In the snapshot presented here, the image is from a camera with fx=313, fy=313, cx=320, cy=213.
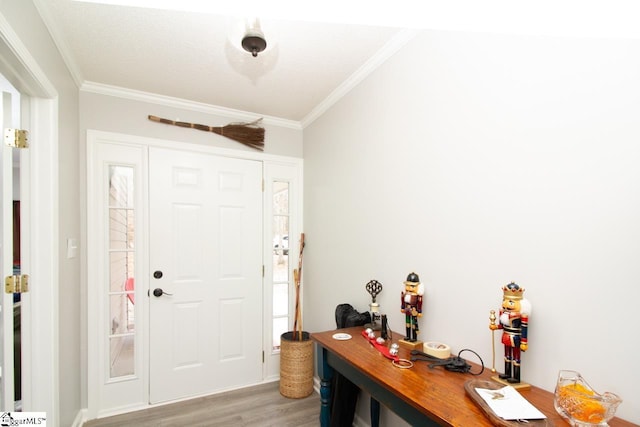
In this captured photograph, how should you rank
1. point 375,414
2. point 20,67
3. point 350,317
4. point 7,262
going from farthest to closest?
point 350,317, point 375,414, point 7,262, point 20,67

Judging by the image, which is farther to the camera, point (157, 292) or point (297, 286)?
point (297, 286)

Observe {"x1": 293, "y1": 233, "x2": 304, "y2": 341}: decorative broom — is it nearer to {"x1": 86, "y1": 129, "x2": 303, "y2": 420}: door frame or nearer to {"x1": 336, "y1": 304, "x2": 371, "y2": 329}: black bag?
{"x1": 336, "y1": 304, "x2": 371, "y2": 329}: black bag

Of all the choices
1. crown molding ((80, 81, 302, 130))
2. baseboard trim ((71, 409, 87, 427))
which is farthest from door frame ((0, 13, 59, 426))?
crown molding ((80, 81, 302, 130))

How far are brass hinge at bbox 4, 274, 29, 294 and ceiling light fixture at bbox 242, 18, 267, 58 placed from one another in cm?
166

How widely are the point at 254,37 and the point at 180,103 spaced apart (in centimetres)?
160

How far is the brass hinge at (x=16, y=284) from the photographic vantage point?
157 cm

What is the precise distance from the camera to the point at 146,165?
8.63 ft

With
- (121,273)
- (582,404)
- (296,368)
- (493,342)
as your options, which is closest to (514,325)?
(493,342)

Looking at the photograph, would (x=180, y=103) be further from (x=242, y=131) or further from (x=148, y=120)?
(x=242, y=131)

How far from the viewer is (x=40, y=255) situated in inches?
67.7

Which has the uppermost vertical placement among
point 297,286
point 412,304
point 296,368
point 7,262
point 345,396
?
point 7,262

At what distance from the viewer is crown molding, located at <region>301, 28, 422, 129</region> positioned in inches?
73.0

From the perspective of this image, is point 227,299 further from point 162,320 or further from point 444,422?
point 444,422

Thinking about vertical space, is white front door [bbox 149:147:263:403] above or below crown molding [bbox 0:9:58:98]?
below
